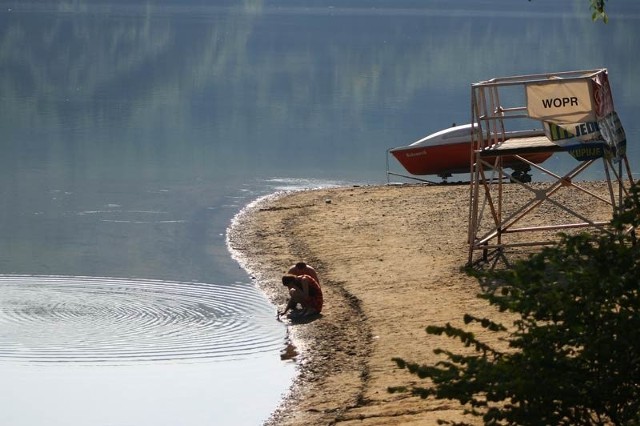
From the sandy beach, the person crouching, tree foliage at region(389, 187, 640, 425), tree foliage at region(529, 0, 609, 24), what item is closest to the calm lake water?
the person crouching

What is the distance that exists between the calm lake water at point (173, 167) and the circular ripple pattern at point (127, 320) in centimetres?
4

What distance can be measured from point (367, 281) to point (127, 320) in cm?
359

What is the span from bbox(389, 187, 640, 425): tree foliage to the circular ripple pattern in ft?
24.8

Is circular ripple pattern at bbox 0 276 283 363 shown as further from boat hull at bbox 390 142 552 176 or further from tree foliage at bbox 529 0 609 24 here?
boat hull at bbox 390 142 552 176

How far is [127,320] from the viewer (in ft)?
54.7

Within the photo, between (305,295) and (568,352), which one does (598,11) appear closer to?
(305,295)

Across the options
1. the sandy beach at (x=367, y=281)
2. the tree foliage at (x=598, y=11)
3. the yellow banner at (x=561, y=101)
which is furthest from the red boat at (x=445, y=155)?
the tree foliage at (x=598, y=11)

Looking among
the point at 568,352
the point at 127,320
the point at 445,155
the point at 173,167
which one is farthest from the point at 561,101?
the point at 173,167

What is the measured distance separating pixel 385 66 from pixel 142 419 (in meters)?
59.4

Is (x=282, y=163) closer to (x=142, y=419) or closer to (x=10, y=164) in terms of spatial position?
(x=10, y=164)

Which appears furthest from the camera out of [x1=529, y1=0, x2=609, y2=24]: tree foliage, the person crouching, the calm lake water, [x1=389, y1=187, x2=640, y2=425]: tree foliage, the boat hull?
the boat hull

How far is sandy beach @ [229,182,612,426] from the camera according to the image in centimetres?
1295

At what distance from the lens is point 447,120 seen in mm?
44844

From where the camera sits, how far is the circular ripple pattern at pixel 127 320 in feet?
50.1
